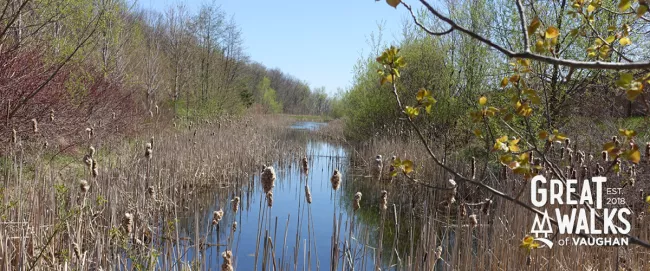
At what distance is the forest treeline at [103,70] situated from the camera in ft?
16.5

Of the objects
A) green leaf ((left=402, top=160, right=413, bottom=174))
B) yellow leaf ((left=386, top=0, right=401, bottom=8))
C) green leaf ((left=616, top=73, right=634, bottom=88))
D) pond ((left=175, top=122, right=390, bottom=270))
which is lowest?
pond ((left=175, top=122, right=390, bottom=270))

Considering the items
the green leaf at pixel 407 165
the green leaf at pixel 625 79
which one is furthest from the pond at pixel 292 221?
the green leaf at pixel 625 79

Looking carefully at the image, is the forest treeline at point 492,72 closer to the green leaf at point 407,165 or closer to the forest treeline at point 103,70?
the green leaf at point 407,165

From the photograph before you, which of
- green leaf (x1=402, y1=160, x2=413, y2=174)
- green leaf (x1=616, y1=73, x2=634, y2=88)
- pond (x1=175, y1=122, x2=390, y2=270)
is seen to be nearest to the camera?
green leaf (x1=616, y1=73, x2=634, y2=88)

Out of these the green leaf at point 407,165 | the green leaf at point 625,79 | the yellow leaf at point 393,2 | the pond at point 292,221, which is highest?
the yellow leaf at point 393,2

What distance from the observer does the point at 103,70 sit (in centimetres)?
981

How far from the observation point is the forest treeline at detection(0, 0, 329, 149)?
16.5 ft

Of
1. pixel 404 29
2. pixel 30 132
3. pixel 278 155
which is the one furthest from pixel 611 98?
pixel 30 132

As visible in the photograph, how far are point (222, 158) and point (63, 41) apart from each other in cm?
341

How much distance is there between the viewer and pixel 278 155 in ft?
35.9

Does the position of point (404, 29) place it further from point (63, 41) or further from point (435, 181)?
point (63, 41)

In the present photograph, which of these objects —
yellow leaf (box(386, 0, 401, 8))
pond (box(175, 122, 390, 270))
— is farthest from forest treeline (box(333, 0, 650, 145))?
yellow leaf (box(386, 0, 401, 8))

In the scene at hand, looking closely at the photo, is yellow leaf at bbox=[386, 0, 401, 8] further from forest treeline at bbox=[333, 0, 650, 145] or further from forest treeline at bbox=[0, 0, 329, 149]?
forest treeline at bbox=[333, 0, 650, 145]

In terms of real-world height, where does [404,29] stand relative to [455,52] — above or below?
above
